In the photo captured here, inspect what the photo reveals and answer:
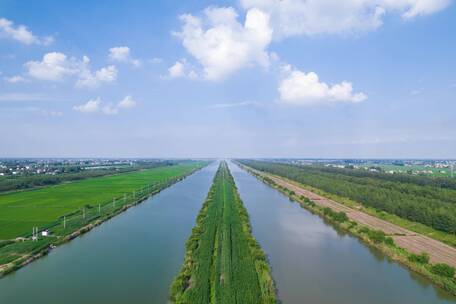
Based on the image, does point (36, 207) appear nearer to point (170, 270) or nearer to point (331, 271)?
point (170, 270)

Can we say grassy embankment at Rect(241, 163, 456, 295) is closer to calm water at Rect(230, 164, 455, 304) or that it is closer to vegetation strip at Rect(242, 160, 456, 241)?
calm water at Rect(230, 164, 455, 304)

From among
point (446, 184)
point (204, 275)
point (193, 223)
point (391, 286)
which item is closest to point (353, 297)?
point (391, 286)

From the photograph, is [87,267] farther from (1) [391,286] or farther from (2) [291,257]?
(1) [391,286]

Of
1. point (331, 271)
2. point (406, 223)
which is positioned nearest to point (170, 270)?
point (331, 271)

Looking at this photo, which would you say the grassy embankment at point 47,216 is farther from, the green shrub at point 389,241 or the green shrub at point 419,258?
the green shrub at point 389,241

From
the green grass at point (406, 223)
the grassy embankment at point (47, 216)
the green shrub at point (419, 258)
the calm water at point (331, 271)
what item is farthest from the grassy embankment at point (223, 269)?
the green grass at point (406, 223)

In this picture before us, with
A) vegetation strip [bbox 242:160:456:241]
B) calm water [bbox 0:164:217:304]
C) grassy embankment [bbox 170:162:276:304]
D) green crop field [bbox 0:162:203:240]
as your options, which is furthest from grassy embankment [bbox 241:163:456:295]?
green crop field [bbox 0:162:203:240]
